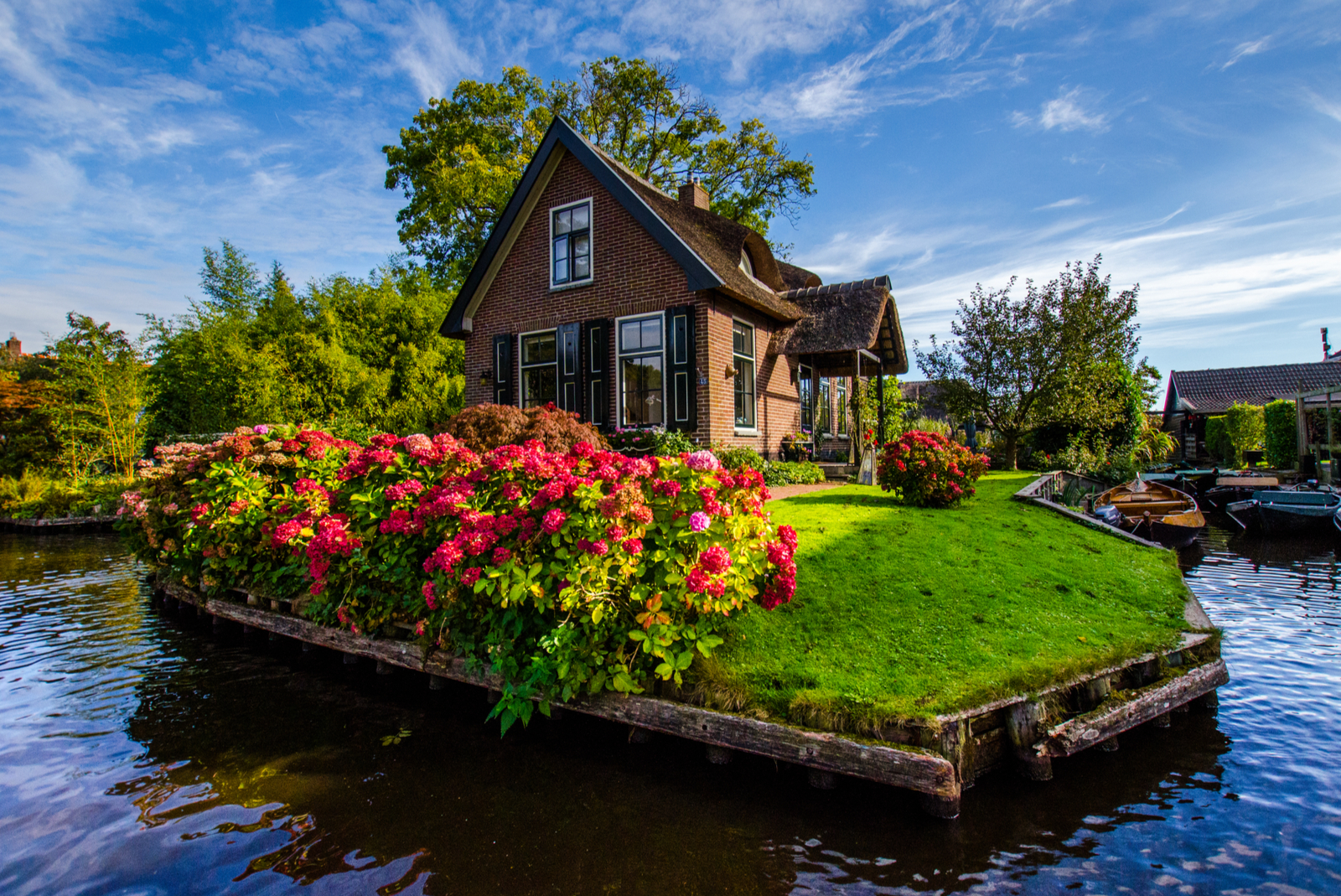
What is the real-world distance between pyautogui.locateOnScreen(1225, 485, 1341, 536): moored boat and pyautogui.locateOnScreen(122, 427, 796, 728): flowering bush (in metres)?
15.6

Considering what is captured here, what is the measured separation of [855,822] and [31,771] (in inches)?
211

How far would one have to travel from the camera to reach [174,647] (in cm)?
671

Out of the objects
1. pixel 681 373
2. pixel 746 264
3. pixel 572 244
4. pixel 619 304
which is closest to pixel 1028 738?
pixel 681 373

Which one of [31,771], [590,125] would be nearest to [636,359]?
[31,771]

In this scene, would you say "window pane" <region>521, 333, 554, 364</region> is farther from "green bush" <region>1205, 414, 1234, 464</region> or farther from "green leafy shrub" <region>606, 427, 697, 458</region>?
"green bush" <region>1205, 414, 1234, 464</region>

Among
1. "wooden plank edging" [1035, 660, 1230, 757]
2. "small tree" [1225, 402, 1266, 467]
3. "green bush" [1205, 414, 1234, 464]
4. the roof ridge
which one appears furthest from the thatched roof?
"green bush" [1205, 414, 1234, 464]

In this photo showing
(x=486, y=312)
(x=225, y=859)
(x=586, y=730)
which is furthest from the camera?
(x=486, y=312)

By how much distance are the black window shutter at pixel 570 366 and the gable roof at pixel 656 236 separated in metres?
2.66

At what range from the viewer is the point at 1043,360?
18359mm

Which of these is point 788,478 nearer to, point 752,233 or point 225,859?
point 752,233

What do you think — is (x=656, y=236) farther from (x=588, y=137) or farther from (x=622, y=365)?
(x=588, y=137)

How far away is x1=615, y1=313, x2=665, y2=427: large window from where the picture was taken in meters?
12.6

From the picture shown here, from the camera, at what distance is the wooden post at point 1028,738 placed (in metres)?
3.75

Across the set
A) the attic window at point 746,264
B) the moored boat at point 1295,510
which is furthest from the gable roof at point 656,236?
the moored boat at point 1295,510
